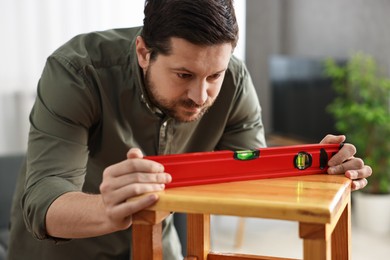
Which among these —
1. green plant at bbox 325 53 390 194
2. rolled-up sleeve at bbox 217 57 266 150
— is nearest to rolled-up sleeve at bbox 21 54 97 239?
rolled-up sleeve at bbox 217 57 266 150

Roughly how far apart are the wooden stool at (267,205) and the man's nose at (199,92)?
26 centimetres

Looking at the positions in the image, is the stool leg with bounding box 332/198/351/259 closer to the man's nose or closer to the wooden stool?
the wooden stool

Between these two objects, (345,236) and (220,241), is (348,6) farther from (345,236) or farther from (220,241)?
(345,236)

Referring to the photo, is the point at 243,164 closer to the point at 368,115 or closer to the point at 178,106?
the point at 178,106

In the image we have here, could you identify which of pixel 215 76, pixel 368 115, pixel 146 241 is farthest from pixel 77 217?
pixel 368 115

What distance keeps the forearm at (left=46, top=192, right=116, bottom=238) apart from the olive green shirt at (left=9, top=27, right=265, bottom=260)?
0.03 m

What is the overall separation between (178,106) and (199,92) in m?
0.09

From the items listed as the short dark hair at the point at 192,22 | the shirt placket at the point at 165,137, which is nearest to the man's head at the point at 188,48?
the short dark hair at the point at 192,22

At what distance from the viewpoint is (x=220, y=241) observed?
151 inches

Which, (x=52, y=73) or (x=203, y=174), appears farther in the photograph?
(x=52, y=73)

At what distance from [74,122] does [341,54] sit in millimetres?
3388

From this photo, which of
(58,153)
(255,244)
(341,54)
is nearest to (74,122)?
(58,153)

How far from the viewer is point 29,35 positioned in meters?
3.72

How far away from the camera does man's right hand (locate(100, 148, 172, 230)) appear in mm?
881
